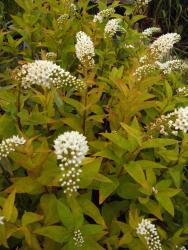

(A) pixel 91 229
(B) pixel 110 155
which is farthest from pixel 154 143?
(A) pixel 91 229

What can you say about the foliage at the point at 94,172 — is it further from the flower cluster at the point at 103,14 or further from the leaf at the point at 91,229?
the flower cluster at the point at 103,14

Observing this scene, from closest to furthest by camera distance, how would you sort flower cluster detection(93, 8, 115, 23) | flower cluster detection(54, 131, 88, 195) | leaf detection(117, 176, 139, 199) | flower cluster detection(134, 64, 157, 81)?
flower cluster detection(54, 131, 88, 195) → leaf detection(117, 176, 139, 199) → flower cluster detection(134, 64, 157, 81) → flower cluster detection(93, 8, 115, 23)

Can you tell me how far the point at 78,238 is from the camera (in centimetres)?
208

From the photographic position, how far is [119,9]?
6020 millimetres

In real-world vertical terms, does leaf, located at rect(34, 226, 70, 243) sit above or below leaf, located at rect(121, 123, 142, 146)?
below

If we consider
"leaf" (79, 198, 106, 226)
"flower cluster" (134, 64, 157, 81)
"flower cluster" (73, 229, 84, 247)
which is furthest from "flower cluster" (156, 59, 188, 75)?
"flower cluster" (73, 229, 84, 247)

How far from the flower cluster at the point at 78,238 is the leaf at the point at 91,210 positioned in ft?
0.51

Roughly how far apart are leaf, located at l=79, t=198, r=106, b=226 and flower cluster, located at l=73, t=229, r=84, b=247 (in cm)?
15

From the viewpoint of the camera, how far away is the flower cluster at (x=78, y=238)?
81.4 inches

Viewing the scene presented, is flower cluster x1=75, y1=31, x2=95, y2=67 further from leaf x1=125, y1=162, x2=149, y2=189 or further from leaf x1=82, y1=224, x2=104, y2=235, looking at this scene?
leaf x1=82, y1=224, x2=104, y2=235

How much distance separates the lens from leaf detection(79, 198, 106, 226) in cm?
222

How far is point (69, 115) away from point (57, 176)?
A: 704 mm

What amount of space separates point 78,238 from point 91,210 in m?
0.20

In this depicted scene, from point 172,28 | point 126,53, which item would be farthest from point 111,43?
point 172,28
